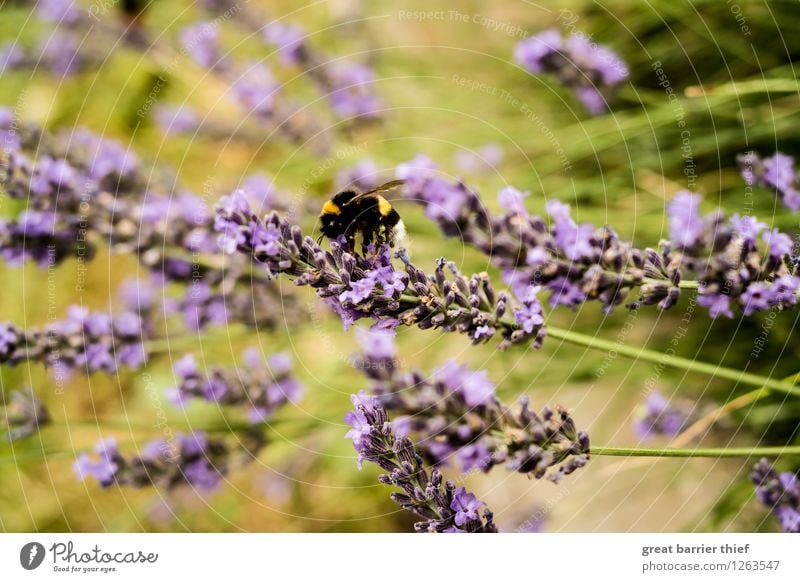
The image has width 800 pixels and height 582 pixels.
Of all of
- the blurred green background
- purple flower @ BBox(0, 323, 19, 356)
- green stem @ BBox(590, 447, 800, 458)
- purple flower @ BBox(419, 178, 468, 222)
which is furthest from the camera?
the blurred green background

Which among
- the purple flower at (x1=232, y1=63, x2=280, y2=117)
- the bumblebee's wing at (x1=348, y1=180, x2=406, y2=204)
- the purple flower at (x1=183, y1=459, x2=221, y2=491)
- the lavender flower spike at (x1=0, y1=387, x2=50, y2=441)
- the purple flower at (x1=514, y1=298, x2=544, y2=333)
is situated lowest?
the purple flower at (x1=183, y1=459, x2=221, y2=491)

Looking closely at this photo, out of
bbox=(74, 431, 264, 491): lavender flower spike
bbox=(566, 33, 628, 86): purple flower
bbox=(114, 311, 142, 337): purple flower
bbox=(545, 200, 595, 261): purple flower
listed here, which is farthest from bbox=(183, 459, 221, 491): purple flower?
→ bbox=(566, 33, 628, 86): purple flower

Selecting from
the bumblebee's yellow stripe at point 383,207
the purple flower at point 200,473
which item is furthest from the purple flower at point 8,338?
the bumblebee's yellow stripe at point 383,207

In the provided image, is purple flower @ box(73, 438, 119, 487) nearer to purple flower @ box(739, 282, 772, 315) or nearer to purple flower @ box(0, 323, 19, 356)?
purple flower @ box(0, 323, 19, 356)

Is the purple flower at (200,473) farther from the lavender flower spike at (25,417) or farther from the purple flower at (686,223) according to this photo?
the purple flower at (686,223)

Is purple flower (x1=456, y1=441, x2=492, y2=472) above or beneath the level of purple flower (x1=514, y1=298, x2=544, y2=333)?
beneath
